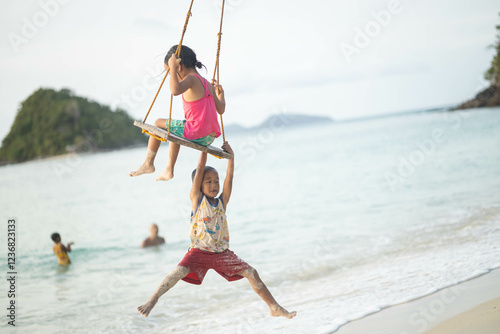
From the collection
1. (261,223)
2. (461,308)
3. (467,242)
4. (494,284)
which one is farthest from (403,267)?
(261,223)

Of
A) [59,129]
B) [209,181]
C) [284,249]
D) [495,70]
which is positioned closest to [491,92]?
[495,70]

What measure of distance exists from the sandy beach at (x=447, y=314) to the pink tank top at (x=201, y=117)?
2.25 metres

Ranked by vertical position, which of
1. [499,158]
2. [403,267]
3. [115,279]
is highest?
[499,158]

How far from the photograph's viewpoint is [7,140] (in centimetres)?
7906

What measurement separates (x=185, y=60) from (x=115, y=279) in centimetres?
750

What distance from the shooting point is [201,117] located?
159 inches

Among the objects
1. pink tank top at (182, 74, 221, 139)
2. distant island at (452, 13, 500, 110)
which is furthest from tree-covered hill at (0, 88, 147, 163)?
pink tank top at (182, 74, 221, 139)

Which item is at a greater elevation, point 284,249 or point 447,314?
point 447,314

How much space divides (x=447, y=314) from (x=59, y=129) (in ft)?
263

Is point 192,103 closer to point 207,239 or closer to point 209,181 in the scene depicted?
point 209,181

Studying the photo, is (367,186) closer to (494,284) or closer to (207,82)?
(494,284)

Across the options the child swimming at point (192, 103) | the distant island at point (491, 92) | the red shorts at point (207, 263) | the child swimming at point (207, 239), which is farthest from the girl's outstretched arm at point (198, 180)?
the distant island at point (491, 92)

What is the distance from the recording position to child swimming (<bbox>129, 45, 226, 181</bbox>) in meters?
3.85

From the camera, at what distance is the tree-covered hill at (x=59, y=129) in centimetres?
7725
